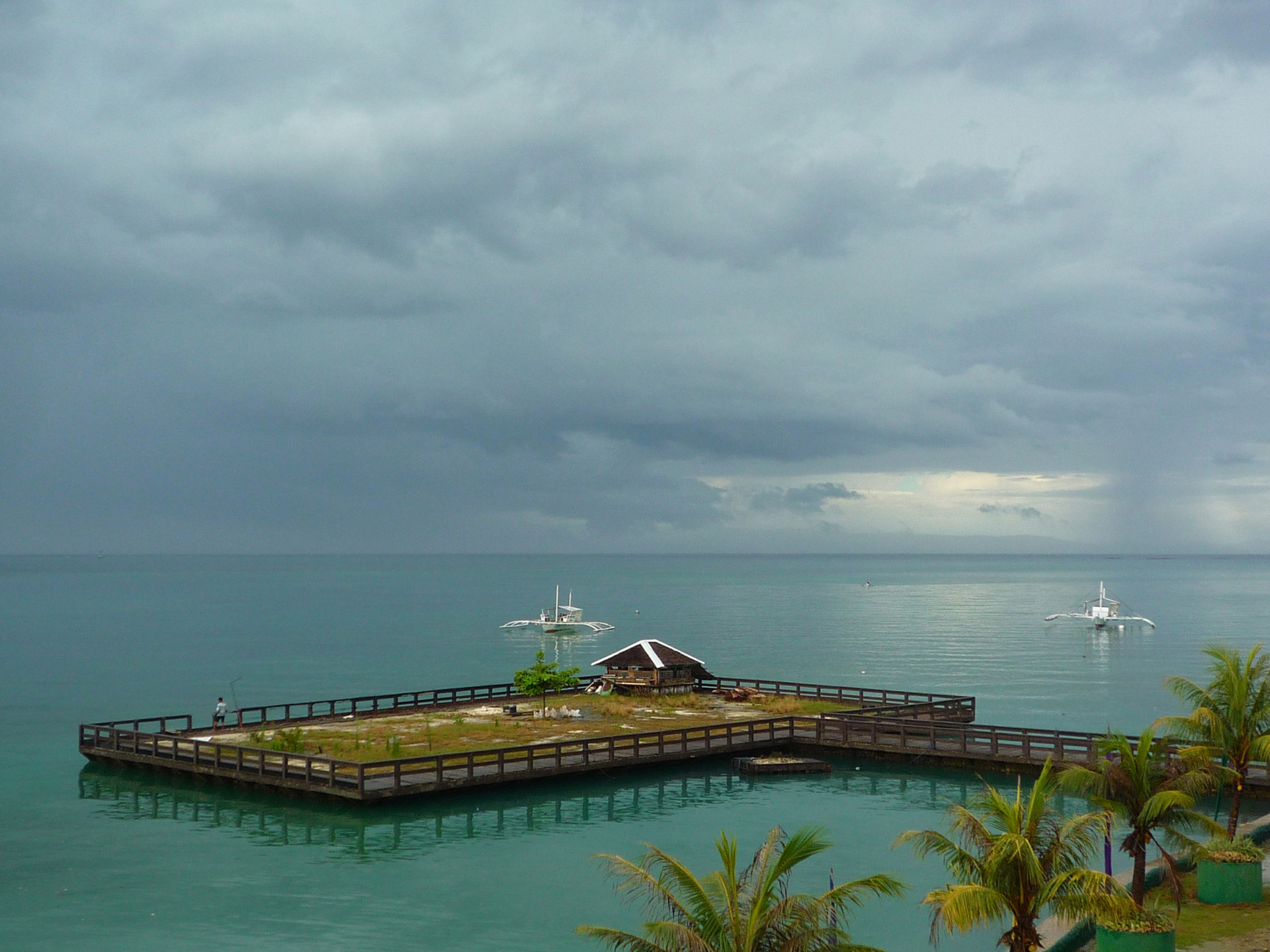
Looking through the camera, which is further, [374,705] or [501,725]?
[374,705]

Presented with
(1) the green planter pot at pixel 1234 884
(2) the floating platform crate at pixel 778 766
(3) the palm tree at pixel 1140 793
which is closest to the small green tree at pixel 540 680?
(2) the floating platform crate at pixel 778 766

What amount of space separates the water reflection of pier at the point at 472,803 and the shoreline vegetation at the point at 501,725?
10.5 feet

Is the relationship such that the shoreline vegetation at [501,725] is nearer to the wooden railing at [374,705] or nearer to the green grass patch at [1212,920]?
the wooden railing at [374,705]

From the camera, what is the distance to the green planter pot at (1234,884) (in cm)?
2134

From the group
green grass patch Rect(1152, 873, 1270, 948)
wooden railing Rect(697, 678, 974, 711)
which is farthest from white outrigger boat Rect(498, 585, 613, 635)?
green grass patch Rect(1152, 873, 1270, 948)

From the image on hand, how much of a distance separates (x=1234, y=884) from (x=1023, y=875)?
8.84m

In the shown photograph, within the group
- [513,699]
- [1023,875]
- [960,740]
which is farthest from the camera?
[513,699]

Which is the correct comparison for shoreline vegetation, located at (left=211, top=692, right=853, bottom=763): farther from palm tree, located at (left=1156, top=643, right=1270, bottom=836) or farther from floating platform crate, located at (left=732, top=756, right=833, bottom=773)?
palm tree, located at (left=1156, top=643, right=1270, bottom=836)

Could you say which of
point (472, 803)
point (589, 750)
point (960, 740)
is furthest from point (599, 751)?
point (960, 740)

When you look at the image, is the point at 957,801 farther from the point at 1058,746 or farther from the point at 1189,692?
the point at 1189,692

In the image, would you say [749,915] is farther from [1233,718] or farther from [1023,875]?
[1233,718]

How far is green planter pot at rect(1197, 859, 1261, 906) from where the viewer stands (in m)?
21.3

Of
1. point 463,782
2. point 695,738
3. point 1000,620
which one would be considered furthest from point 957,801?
point 1000,620

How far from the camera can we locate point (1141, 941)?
17016 millimetres
